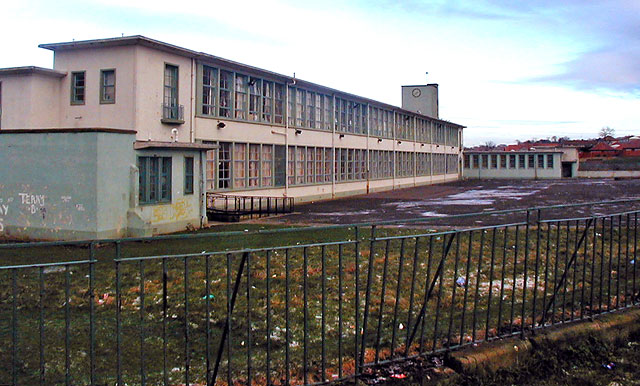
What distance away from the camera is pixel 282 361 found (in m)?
5.41

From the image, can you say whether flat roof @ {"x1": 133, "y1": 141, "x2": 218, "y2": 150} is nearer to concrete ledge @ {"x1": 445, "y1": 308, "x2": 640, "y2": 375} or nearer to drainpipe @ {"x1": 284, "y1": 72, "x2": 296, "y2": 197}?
drainpipe @ {"x1": 284, "y1": 72, "x2": 296, "y2": 197}

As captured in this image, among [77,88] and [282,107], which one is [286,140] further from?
[77,88]

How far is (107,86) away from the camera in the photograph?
20391mm

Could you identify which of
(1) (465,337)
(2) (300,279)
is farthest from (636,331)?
(2) (300,279)

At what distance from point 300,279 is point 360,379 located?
432 cm

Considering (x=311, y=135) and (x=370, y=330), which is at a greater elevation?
(x=311, y=135)

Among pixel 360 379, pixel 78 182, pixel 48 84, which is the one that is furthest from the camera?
pixel 48 84

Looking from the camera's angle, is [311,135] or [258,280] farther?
[311,135]

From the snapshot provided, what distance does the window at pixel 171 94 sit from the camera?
69.3ft

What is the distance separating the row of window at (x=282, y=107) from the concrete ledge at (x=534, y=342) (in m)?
18.8

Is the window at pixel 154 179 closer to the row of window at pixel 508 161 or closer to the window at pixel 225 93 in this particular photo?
the window at pixel 225 93

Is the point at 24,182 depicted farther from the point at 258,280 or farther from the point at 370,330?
the point at 370,330

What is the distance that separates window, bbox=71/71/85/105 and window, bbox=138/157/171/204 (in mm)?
5143

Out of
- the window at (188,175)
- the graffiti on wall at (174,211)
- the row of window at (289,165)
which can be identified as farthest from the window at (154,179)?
the row of window at (289,165)
